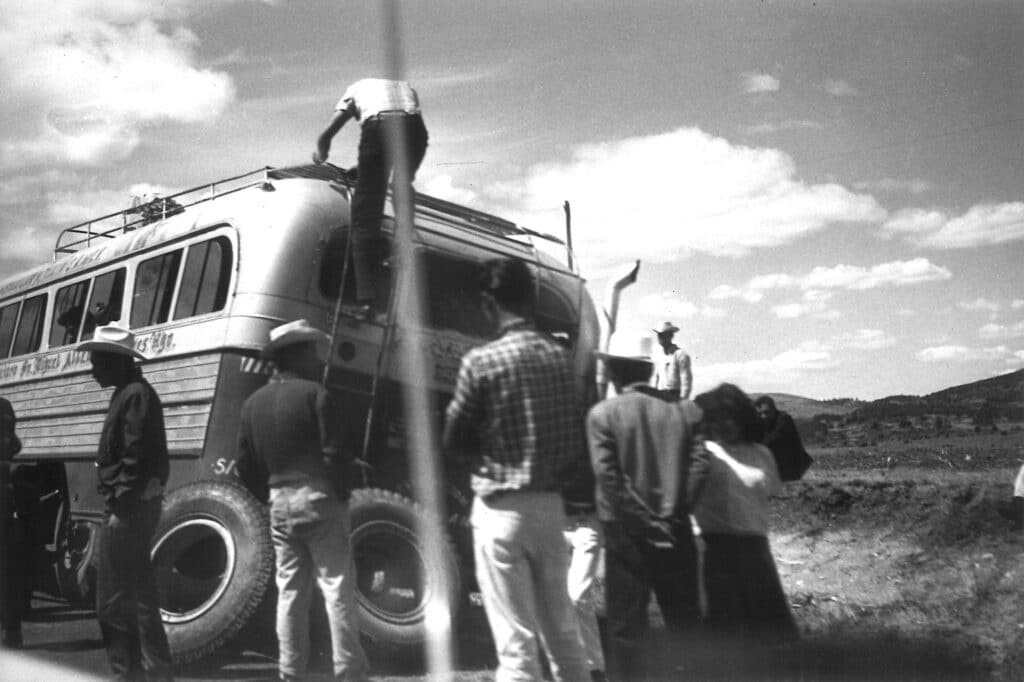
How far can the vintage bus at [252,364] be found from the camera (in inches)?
227

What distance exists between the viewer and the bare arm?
19.6 ft

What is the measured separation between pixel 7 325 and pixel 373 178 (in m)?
5.88

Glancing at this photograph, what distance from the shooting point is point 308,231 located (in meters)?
6.29

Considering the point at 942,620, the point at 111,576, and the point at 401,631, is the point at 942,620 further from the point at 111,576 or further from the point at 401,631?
the point at 111,576

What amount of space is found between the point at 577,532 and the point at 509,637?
1.62 m

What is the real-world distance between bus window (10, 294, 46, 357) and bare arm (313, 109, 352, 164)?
4.41 m

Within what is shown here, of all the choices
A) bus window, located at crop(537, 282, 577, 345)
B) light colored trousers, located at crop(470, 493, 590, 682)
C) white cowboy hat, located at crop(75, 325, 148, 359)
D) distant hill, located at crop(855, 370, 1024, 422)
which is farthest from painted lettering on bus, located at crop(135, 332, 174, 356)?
distant hill, located at crop(855, 370, 1024, 422)

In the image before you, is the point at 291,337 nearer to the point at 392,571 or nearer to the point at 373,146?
the point at 373,146

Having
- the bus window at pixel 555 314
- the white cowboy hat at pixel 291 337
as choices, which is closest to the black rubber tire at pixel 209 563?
the white cowboy hat at pixel 291 337

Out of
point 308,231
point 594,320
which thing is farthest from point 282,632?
point 594,320

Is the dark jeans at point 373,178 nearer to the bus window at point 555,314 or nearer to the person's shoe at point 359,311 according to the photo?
the person's shoe at point 359,311

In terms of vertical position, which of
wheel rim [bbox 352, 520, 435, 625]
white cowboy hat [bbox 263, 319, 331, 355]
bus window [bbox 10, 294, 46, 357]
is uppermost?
bus window [bbox 10, 294, 46, 357]

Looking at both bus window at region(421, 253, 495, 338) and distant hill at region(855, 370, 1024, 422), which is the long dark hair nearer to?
bus window at region(421, 253, 495, 338)

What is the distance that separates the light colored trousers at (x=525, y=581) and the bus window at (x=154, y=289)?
406 cm
